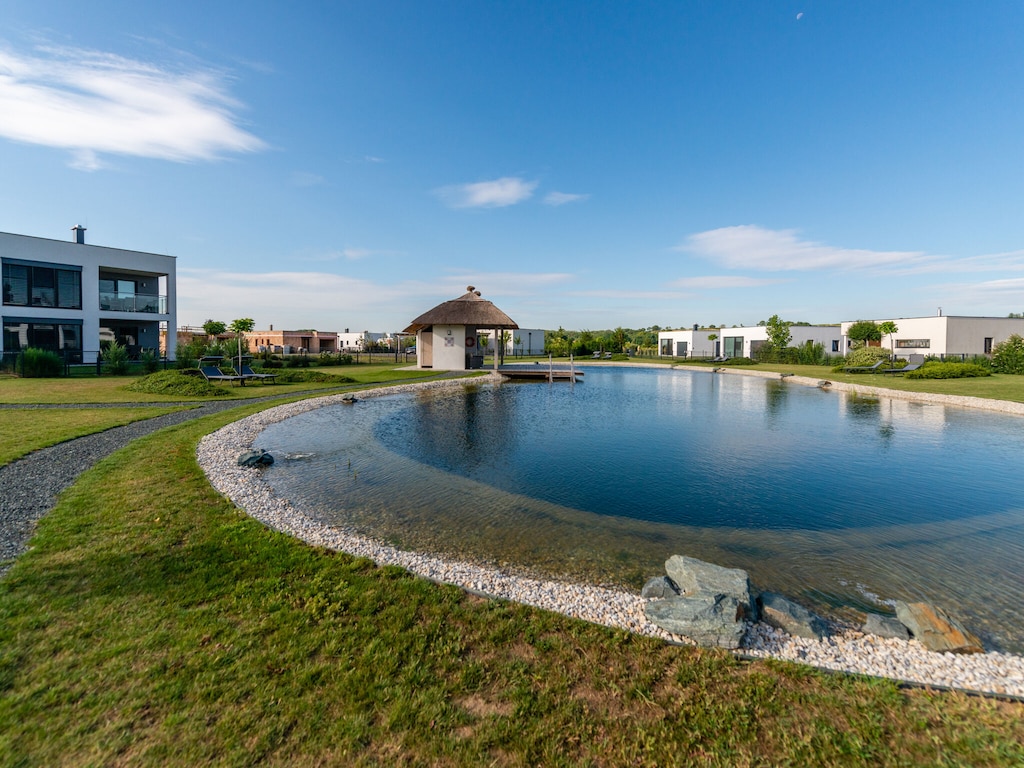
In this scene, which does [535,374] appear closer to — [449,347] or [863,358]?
[449,347]

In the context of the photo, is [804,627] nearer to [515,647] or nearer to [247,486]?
[515,647]

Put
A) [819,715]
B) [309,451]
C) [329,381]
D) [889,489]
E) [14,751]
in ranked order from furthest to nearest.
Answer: [329,381], [309,451], [889,489], [819,715], [14,751]

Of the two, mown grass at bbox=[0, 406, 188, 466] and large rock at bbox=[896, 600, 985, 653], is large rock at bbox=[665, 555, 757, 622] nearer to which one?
large rock at bbox=[896, 600, 985, 653]

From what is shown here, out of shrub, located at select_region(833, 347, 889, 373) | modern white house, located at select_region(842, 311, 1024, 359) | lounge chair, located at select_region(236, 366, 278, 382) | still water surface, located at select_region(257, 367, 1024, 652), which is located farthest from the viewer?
modern white house, located at select_region(842, 311, 1024, 359)

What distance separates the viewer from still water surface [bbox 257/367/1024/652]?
4426 mm

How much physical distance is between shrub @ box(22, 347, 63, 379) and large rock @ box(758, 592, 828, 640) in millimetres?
24191

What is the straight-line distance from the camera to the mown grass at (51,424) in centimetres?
737

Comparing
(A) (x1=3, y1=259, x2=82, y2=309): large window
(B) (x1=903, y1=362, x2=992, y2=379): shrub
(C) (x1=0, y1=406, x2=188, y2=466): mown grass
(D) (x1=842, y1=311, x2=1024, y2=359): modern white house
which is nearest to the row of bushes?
(A) (x1=3, y1=259, x2=82, y2=309): large window

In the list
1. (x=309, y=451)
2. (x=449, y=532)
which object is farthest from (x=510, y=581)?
(x=309, y=451)

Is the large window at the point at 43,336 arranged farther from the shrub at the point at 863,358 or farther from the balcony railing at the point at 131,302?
the shrub at the point at 863,358

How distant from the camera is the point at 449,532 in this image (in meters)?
5.18

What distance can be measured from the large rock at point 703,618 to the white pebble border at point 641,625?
0.07m

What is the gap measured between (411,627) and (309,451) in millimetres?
6215

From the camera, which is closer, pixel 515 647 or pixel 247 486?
pixel 515 647
